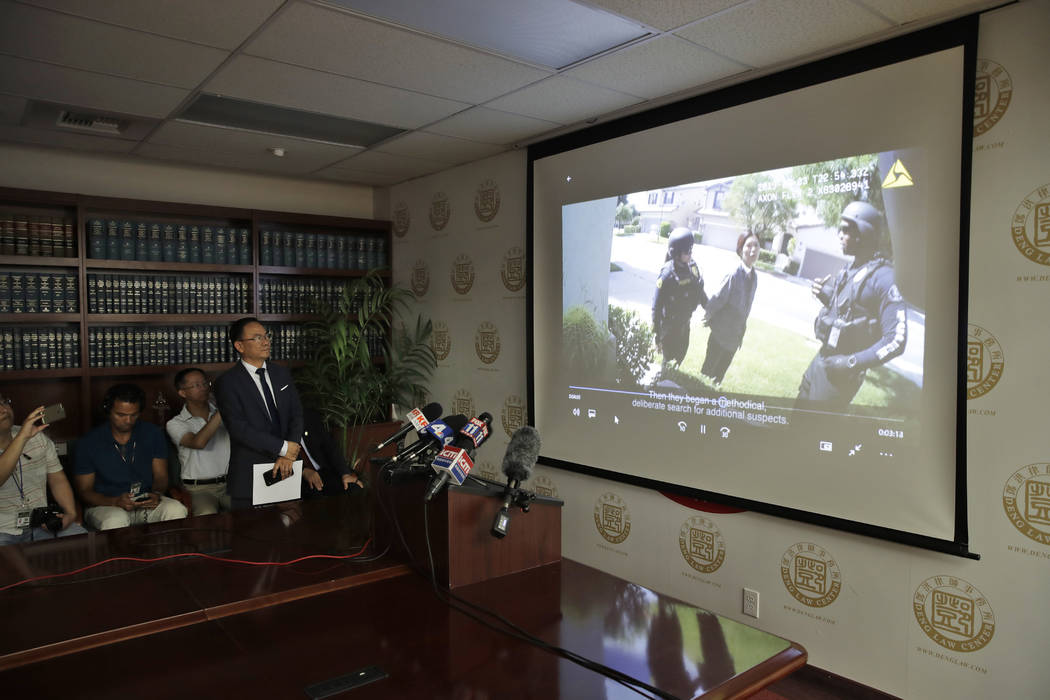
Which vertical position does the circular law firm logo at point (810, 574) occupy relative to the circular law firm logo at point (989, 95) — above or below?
below

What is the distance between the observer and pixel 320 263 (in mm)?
5312

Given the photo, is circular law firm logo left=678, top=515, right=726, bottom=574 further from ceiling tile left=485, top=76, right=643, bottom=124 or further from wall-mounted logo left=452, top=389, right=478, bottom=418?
ceiling tile left=485, top=76, right=643, bottom=124

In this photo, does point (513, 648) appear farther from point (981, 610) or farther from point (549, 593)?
point (981, 610)

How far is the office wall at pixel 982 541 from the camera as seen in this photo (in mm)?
2297

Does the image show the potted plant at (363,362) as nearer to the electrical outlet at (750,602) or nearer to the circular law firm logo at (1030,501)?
the electrical outlet at (750,602)

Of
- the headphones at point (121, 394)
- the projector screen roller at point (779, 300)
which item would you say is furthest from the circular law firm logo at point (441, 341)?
the headphones at point (121, 394)

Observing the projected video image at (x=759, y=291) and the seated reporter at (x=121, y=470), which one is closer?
the projected video image at (x=759, y=291)

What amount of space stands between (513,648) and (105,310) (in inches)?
161

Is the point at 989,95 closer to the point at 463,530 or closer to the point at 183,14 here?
the point at 463,530

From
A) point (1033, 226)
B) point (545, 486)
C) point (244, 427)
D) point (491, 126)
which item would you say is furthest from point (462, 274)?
point (1033, 226)

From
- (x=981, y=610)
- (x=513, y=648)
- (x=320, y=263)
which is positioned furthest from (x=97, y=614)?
(x=320, y=263)

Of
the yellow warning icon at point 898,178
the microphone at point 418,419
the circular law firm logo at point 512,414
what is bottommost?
the circular law firm logo at point 512,414

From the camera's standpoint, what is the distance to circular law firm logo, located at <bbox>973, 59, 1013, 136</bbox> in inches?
93.2

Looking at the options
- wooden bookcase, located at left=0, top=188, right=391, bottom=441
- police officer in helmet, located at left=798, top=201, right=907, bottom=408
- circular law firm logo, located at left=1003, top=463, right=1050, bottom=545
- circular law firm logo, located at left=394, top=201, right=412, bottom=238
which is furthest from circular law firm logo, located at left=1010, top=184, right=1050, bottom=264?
wooden bookcase, located at left=0, top=188, right=391, bottom=441
